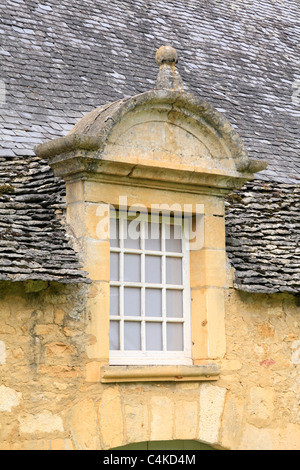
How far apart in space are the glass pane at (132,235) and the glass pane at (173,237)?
0.32 meters

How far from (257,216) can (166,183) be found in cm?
121

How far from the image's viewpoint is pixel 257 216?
26.6 ft

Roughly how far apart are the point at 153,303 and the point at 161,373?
675 mm

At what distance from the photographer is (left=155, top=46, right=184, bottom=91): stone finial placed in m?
7.54

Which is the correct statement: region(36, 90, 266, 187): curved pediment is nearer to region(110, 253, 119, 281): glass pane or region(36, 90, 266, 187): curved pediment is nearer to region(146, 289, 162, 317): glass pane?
region(110, 253, 119, 281): glass pane

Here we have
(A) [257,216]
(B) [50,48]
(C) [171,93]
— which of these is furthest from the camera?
(B) [50,48]

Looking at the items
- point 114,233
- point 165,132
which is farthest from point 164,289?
point 165,132

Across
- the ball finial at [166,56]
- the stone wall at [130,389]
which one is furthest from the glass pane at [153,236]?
the ball finial at [166,56]

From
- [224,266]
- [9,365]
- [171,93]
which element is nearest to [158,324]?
[224,266]

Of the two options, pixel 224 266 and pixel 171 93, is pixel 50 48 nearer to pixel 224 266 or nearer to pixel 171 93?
pixel 171 93

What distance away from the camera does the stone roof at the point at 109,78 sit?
7.02m

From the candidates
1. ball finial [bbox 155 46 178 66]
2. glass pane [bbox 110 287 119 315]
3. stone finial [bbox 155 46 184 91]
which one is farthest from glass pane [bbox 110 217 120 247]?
ball finial [bbox 155 46 178 66]

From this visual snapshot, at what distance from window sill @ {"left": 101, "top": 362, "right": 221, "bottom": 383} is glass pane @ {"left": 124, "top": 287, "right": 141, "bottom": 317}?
556 millimetres
